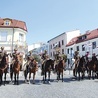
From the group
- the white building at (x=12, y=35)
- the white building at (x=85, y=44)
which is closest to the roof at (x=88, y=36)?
the white building at (x=85, y=44)

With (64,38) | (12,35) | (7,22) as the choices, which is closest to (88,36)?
(64,38)

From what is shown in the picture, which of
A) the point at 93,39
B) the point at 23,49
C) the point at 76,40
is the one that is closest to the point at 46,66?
the point at 23,49

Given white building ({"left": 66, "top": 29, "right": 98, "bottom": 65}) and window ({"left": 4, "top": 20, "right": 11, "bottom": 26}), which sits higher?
window ({"left": 4, "top": 20, "right": 11, "bottom": 26})

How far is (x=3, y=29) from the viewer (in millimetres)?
38219

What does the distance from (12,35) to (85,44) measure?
17306mm

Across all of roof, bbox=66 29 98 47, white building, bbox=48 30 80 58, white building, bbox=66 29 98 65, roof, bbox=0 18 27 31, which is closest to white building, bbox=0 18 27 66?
roof, bbox=0 18 27 31

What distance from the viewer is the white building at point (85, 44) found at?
43.5 meters

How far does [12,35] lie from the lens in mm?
37969

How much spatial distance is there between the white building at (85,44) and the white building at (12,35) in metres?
13.4

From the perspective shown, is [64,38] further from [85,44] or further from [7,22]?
[7,22]

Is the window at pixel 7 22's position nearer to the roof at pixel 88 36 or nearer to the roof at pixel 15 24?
the roof at pixel 15 24

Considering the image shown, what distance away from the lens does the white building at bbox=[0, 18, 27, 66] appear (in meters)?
37.2

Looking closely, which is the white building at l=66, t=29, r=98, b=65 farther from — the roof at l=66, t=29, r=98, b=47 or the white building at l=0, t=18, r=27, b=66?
the white building at l=0, t=18, r=27, b=66

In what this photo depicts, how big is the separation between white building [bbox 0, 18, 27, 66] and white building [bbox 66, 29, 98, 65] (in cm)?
1343
